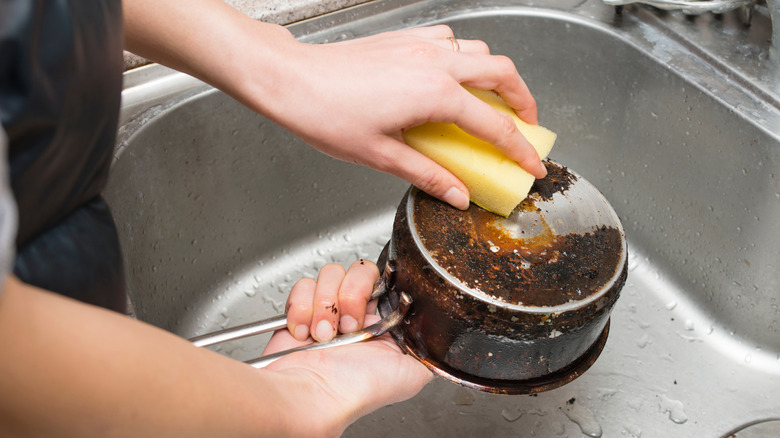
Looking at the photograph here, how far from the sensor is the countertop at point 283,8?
1120mm

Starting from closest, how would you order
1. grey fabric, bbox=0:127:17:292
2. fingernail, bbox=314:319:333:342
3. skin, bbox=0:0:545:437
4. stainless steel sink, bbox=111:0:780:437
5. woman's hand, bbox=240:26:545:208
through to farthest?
1. grey fabric, bbox=0:127:17:292
2. skin, bbox=0:0:545:437
3. woman's hand, bbox=240:26:545:208
4. fingernail, bbox=314:319:333:342
5. stainless steel sink, bbox=111:0:780:437

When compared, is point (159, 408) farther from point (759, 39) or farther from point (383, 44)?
point (759, 39)

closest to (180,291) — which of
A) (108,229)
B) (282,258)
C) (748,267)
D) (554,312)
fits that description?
(282,258)

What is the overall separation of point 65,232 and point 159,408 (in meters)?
0.18

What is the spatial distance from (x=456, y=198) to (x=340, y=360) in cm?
25

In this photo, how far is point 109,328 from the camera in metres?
0.37

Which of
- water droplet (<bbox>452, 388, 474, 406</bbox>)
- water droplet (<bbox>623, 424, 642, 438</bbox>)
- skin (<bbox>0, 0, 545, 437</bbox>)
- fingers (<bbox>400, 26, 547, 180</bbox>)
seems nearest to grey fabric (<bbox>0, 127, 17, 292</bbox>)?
skin (<bbox>0, 0, 545, 437</bbox>)

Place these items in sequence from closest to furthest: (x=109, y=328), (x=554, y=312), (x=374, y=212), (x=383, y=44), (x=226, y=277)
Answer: (x=109, y=328)
(x=554, y=312)
(x=383, y=44)
(x=226, y=277)
(x=374, y=212)

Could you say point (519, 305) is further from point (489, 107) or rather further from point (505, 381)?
point (489, 107)

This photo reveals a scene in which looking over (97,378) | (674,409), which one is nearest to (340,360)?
(97,378)

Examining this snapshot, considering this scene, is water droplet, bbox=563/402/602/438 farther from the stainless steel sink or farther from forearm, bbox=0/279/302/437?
forearm, bbox=0/279/302/437

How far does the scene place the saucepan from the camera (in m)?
0.66

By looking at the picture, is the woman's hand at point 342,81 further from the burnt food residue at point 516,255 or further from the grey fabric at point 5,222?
the grey fabric at point 5,222

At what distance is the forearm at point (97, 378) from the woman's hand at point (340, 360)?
19 centimetres
